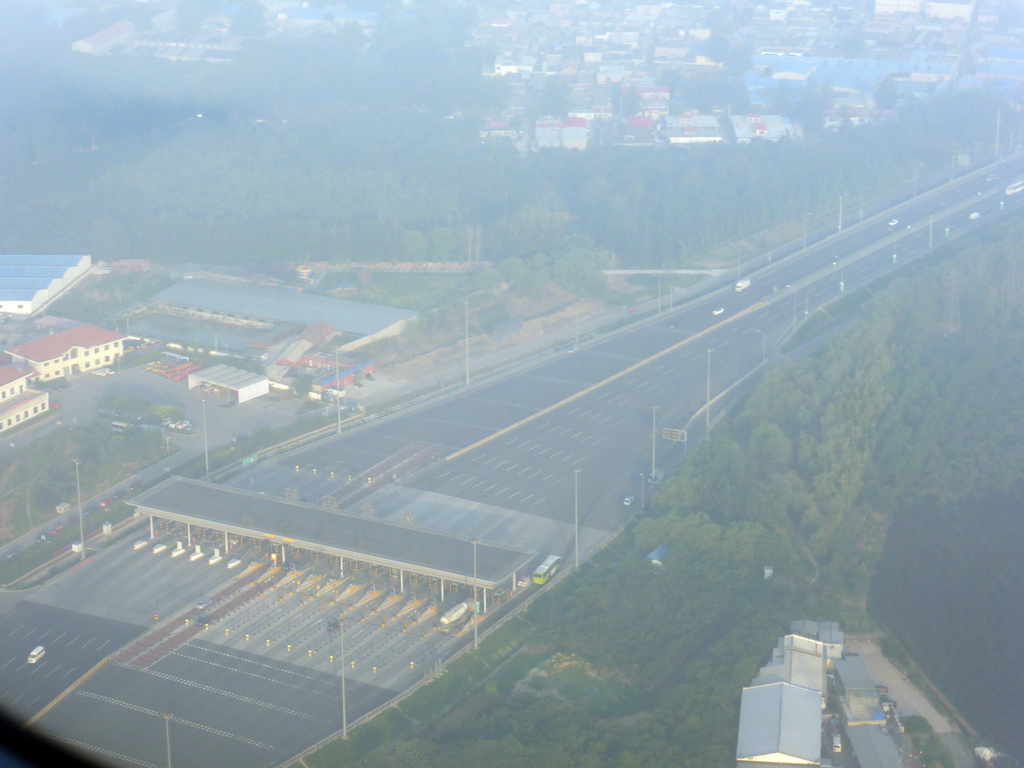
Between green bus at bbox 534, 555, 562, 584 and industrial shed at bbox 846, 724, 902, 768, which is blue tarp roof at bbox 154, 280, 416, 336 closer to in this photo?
green bus at bbox 534, 555, 562, 584

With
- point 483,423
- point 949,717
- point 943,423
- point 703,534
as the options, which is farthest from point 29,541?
point 943,423

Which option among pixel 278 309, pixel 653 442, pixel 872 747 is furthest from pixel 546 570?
pixel 278 309

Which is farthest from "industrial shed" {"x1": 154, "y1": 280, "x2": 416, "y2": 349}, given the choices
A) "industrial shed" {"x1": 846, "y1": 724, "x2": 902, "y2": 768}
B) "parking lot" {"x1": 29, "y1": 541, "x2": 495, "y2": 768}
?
"industrial shed" {"x1": 846, "y1": 724, "x2": 902, "y2": 768}

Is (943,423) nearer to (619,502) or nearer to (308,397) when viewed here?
(619,502)

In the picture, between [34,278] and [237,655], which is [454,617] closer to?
[237,655]

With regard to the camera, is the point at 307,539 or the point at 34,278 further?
the point at 34,278
